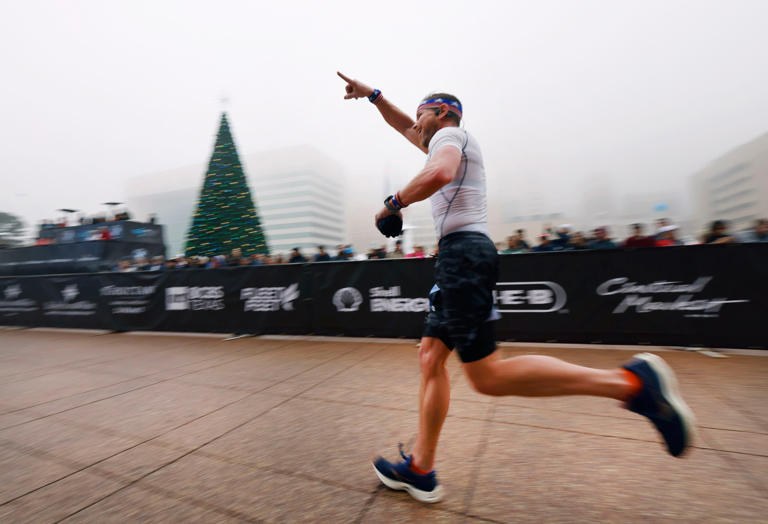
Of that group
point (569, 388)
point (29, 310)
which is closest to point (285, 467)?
point (569, 388)

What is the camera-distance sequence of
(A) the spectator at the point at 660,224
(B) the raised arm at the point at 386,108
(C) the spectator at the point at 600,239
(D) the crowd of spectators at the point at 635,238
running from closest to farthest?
(B) the raised arm at the point at 386,108 → (D) the crowd of spectators at the point at 635,238 → (A) the spectator at the point at 660,224 → (C) the spectator at the point at 600,239

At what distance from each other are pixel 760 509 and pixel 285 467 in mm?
2248

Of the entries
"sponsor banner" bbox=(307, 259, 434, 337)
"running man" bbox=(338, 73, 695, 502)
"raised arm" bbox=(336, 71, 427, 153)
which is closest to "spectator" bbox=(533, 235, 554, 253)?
"sponsor banner" bbox=(307, 259, 434, 337)

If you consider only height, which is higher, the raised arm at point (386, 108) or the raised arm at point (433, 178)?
the raised arm at point (386, 108)

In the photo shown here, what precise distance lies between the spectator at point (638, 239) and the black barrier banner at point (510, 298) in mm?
1247

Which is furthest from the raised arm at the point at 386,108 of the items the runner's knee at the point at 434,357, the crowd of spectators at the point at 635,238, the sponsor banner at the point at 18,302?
the sponsor banner at the point at 18,302

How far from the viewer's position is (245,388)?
147 inches

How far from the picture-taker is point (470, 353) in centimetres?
159

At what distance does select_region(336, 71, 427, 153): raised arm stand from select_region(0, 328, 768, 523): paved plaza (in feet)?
6.67

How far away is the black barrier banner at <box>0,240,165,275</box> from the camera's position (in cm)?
1410

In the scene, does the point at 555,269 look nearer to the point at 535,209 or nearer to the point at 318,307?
the point at 318,307

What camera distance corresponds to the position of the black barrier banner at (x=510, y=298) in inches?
179

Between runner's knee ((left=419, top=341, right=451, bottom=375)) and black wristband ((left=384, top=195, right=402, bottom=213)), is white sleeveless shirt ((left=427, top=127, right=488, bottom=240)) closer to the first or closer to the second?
black wristband ((left=384, top=195, right=402, bottom=213))

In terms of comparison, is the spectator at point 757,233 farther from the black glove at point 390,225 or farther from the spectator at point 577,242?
the black glove at point 390,225
